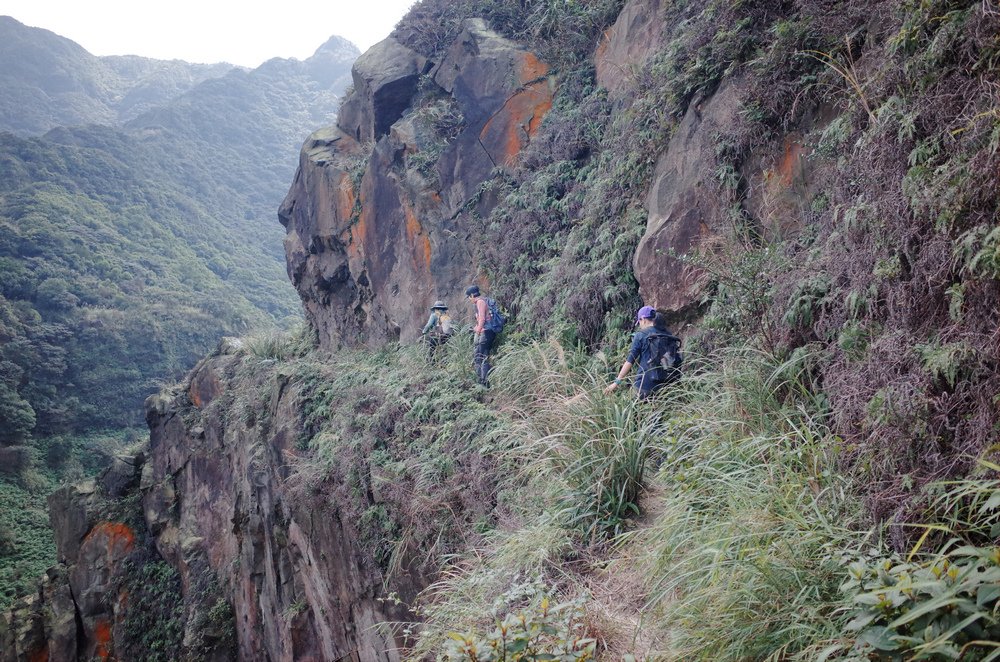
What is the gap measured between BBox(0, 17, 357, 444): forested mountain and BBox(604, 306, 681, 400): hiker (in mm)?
Result: 33586

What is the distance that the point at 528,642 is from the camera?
2.88m

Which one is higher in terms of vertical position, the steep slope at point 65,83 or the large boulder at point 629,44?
the steep slope at point 65,83

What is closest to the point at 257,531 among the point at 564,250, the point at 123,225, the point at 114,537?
the point at 114,537

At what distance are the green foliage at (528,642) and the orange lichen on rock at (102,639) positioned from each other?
777 inches

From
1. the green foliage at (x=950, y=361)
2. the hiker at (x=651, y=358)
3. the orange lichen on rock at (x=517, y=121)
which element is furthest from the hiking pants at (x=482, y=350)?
the green foliage at (x=950, y=361)

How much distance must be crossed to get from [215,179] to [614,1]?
56.3 m

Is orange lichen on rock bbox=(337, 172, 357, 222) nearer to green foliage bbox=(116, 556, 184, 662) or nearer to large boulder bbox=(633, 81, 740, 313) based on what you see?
large boulder bbox=(633, 81, 740, 313)

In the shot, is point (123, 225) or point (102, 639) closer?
point (102, 639)

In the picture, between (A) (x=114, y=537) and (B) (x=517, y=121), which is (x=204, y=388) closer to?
(A) (x=114, y=537)

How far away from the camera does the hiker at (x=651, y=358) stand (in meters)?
5.83

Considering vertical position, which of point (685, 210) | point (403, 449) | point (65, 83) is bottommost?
point (403, 449)

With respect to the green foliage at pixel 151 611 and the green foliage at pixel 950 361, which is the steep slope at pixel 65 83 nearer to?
the green foliage at pixel 151 611

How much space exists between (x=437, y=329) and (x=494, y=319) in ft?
7.34

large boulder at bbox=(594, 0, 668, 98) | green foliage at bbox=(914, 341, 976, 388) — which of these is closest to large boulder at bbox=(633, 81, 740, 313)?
large boulder at bbox=(594, 0, 668, 98)
